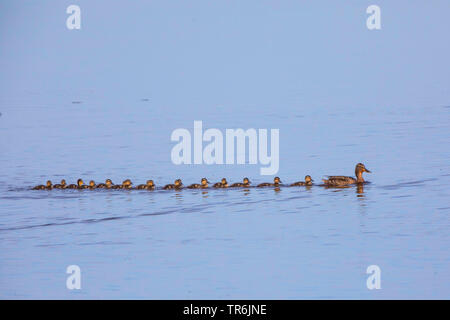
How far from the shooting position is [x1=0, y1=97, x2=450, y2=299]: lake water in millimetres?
19234

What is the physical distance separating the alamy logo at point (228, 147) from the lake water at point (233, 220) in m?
0.34

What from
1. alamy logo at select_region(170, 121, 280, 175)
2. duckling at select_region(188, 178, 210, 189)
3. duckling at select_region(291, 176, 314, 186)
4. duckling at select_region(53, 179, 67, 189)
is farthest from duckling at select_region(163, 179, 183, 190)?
alamy logo at select_region(170, 121, 280, 175)

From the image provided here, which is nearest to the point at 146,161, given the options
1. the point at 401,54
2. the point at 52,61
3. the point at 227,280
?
the point at 227,280

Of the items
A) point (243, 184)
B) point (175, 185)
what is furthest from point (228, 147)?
point (243, 184)

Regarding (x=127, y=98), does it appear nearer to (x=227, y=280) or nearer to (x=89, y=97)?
(x=89, y=97)

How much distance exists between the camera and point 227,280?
19250 millimetres

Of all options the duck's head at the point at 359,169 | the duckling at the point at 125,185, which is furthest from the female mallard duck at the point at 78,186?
the duck's head at the point at 359,169

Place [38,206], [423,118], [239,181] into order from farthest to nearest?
[423,118], [239,181], [38,206]

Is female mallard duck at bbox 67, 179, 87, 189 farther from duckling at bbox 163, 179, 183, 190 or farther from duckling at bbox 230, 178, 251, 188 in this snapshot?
duckling at bbox 230, 178, 251, 188

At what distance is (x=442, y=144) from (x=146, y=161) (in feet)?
25.8

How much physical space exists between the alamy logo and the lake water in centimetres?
34

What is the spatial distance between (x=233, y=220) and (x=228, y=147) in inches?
444

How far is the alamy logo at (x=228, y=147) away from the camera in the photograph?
32.6 meters
